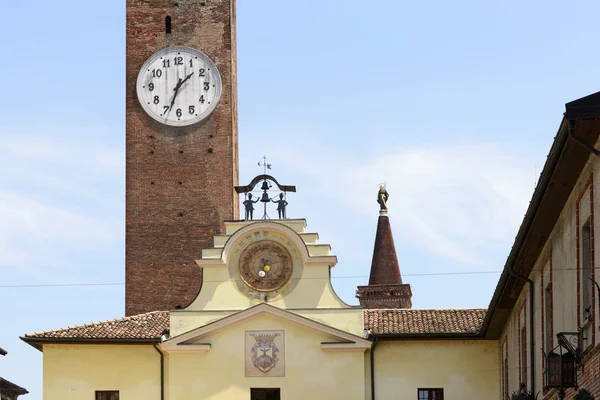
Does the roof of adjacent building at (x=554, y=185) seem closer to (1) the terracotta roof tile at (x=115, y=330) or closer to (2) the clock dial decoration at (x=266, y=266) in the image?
(2) the clock dial decoration at (x=266, y=266)

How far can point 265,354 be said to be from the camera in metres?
41.6

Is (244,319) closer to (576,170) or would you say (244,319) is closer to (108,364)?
(108,364)

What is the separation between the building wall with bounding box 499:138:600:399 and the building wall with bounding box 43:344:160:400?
44.2 feet

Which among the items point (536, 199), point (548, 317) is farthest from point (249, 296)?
point (536, 199)

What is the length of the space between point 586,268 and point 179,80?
3215 cm

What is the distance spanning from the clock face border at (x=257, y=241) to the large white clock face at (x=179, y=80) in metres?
10.2

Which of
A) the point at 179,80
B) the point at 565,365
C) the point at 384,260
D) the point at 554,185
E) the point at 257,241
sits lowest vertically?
the point at 565,365

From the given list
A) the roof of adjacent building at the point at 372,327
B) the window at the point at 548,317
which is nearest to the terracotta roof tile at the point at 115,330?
the roof of adjacent building at the point at 372,327

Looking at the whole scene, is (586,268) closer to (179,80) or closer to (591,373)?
(591,373)

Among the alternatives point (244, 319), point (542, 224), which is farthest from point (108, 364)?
point (542, 224)

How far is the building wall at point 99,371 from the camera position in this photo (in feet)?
136

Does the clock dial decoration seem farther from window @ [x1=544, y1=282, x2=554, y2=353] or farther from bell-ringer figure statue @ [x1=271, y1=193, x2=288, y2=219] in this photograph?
window @ [x1=544, y1=282, x2=554, y2=353]

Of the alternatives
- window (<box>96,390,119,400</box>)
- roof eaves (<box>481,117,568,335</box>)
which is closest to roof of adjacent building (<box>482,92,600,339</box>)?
roof eaves (<box>481,117,568,335</box>)

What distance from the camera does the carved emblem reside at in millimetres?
41562
